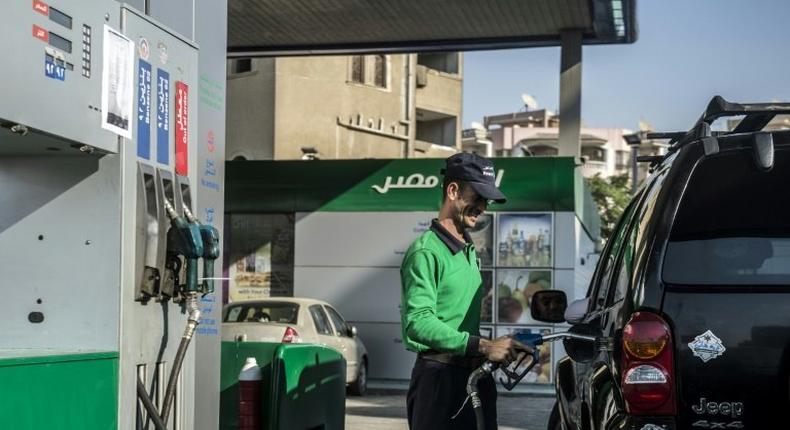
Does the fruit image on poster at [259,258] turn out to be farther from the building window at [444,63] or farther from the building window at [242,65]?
the building window at [444,63]

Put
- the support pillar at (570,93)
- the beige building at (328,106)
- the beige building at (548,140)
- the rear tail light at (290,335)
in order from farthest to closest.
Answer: the beige building at (548,140) < the beige building at (328,106) < the support pillar at (570,93) < the rear tail light at (290,335)

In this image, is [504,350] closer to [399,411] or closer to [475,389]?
[475,389]

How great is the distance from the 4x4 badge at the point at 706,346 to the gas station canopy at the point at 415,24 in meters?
15.5

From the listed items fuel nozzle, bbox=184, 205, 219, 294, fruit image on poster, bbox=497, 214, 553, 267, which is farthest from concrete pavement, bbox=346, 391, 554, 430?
fuel nozzle, bbox=184, 205, 219, 294

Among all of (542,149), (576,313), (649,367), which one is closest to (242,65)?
(576,313)

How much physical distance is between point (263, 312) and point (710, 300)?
51.8ft

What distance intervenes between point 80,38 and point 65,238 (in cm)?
79

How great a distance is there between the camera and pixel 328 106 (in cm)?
3597

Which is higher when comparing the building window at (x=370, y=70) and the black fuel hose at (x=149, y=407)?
the building window at (x=370, y=70)

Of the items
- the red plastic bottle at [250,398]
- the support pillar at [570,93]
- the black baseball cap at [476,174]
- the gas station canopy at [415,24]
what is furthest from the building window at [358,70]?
the black baseball cap at [476,174]

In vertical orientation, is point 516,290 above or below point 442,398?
below

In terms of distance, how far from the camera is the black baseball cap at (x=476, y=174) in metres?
4.95

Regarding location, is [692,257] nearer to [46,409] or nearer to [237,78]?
[46,409]

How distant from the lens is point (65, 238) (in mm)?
4688
